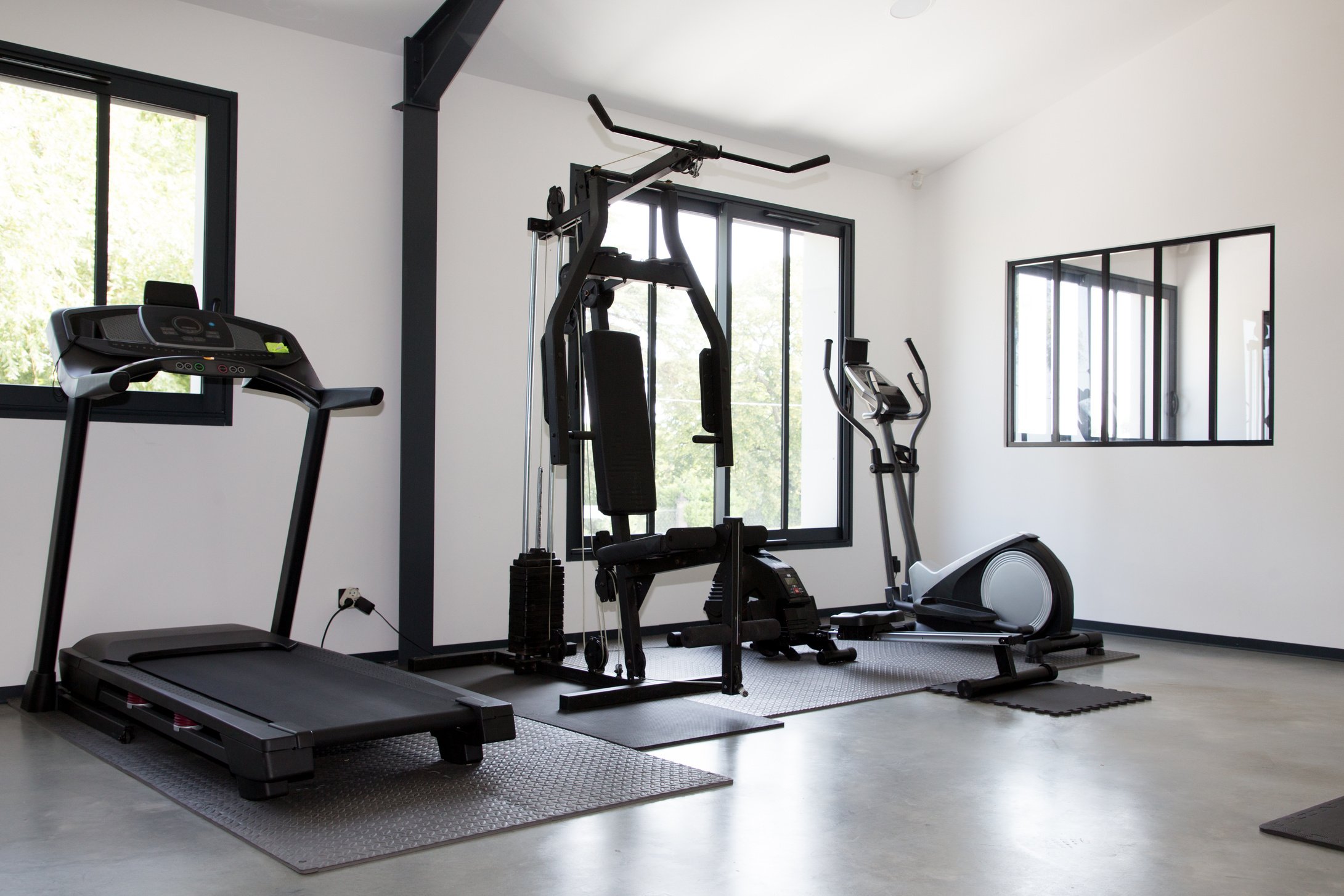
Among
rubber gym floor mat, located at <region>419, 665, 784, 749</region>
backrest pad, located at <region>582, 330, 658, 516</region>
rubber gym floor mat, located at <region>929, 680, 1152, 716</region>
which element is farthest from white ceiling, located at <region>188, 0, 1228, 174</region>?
rubber gym floor mat, located at <region>929, 680, 1152, 716</region>

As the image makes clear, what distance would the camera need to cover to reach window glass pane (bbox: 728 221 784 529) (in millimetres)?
6363

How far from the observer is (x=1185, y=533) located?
559 centimetres

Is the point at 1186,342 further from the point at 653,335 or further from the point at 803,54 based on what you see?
the point at 653,335

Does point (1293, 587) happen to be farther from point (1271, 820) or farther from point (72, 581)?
point (72, 581)

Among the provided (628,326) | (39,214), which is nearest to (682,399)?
(628,326)

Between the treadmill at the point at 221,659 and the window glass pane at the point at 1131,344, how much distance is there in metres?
4.44

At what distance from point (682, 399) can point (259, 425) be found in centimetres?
260

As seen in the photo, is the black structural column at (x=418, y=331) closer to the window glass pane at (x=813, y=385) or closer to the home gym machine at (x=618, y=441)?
the home gym machine at (x=618, y=441)

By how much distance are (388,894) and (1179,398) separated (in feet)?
17.1

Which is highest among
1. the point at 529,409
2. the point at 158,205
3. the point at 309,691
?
the point at 158,205

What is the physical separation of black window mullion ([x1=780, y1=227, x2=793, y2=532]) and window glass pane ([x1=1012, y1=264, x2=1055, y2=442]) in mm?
1501

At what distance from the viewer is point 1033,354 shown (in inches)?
253

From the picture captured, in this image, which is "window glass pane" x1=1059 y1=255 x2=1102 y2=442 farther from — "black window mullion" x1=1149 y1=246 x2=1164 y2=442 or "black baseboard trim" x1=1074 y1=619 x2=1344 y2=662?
"black baseboard trim" x1=1074 y1=619 x2=1344 y2=662

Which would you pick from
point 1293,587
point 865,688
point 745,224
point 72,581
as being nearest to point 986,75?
point 745,224
